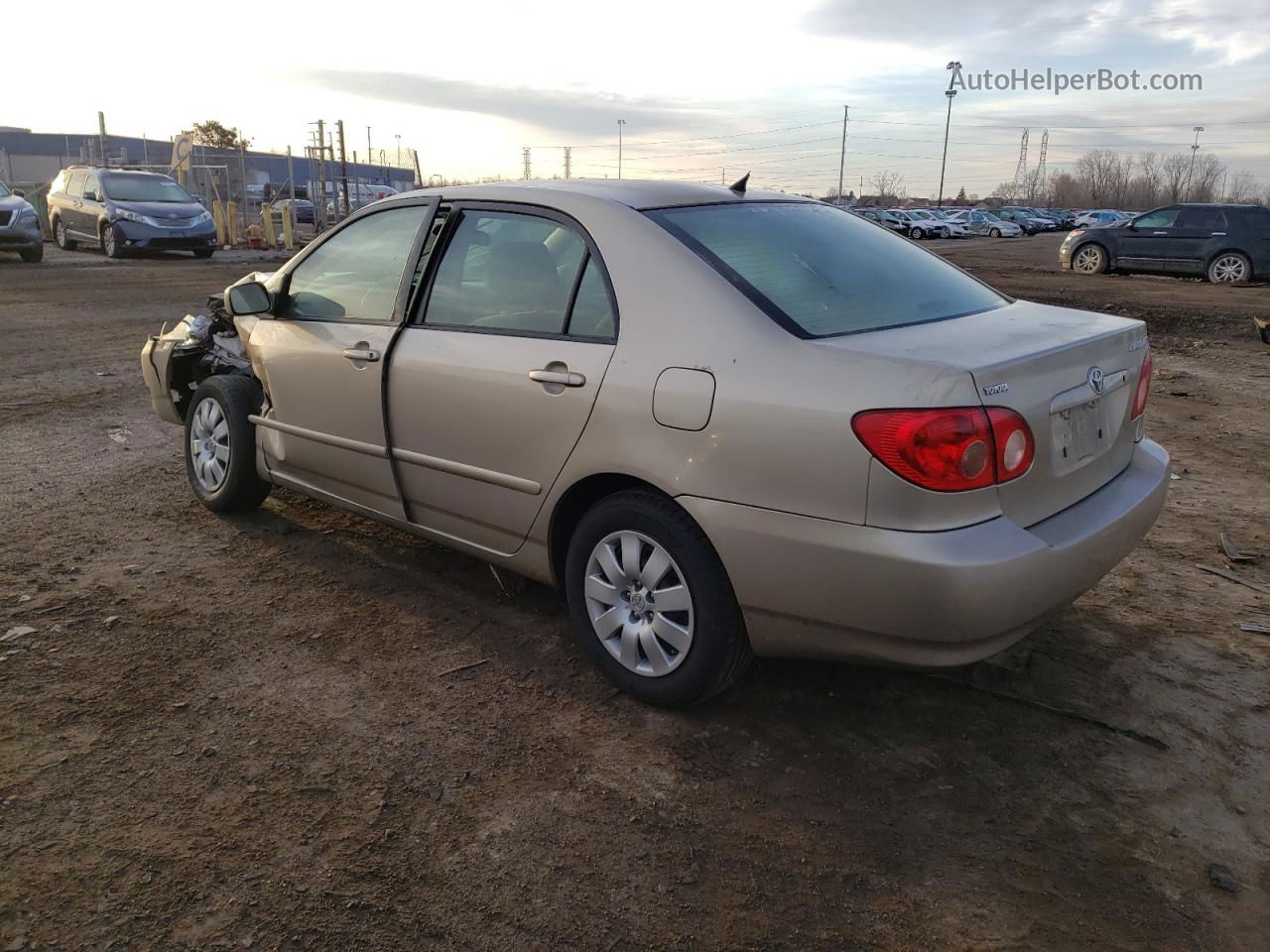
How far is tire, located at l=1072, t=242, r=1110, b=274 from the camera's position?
20078 mm

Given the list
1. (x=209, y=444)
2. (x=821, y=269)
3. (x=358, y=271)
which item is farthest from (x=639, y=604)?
(x=209, y=444)

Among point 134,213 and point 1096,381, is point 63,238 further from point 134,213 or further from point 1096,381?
point 1096,381

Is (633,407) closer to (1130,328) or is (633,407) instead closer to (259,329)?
(1130,328)

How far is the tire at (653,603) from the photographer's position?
2.90 meters

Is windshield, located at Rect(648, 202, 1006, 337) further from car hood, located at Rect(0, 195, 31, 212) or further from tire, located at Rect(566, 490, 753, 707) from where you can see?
car hood, located at Rect(0, 195, 31, 212)

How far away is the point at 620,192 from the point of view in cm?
344

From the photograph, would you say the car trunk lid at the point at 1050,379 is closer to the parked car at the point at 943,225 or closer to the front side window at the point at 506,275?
the front side window at the point at 506,275

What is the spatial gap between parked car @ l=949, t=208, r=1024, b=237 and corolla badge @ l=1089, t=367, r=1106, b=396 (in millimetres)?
52123

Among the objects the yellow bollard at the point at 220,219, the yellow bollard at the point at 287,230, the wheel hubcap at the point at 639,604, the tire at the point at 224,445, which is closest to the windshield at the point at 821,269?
the wheel hubcap at the point at 639,604

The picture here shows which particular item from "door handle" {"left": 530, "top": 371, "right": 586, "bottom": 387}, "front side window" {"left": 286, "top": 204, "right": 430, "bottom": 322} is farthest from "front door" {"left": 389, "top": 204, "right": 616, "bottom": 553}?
"front side window" {"left": 286, "top": 204, "right": 430, "bottom": 322}

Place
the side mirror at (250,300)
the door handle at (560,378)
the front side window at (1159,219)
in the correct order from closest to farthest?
1. the door handle at (560,378)
2. the side mirror at (250,300)
3. the front side window at (1159,219)

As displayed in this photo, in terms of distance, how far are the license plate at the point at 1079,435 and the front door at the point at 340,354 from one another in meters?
2.41

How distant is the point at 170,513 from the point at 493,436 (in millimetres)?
2512

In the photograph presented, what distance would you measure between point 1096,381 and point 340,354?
9.14ft
